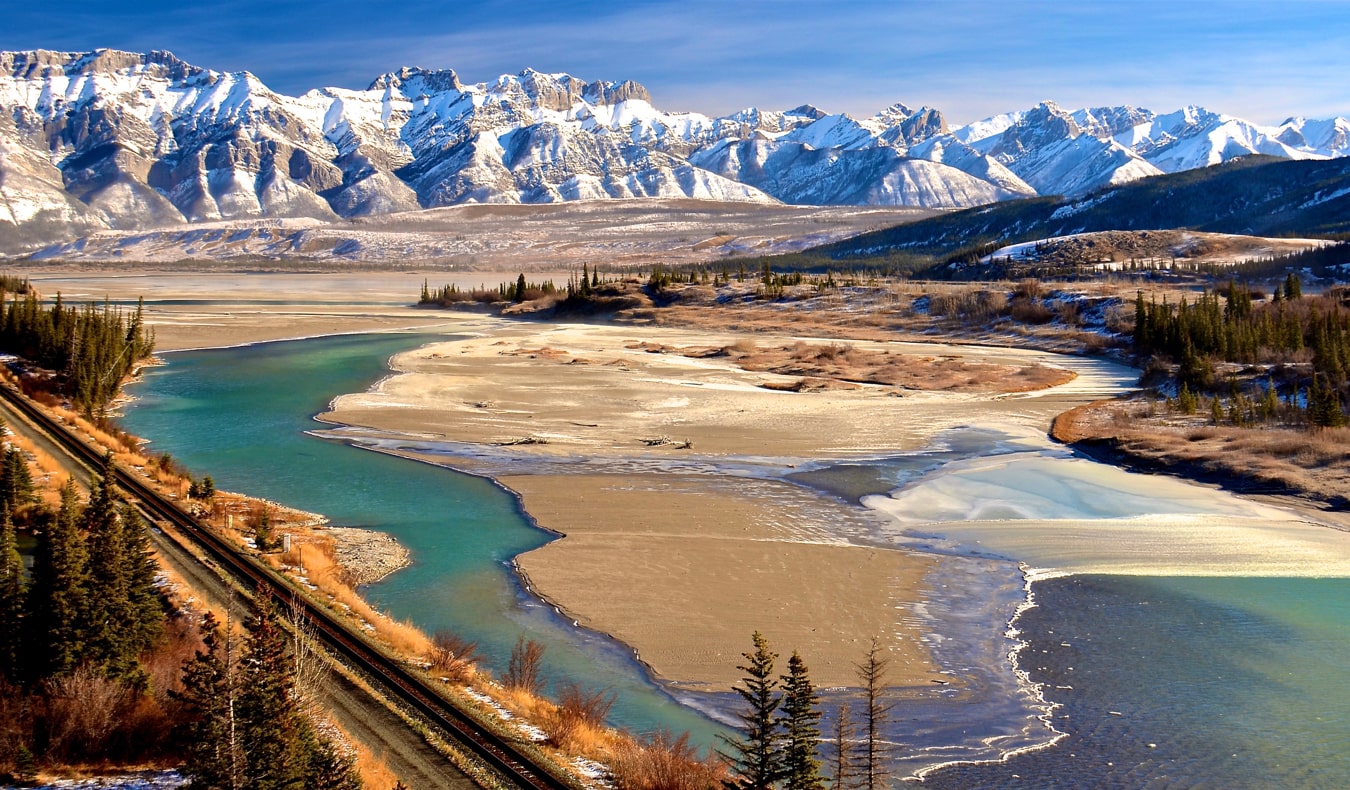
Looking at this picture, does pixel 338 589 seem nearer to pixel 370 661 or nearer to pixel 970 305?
pixel 370 661

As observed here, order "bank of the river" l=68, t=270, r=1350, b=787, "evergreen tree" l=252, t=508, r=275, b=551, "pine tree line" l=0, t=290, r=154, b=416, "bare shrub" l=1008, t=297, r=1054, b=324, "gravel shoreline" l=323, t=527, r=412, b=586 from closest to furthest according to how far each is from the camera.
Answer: "bank of the river" l=68, t=270, r=1350, b=787, "evergreen tree" l=252, t=508, r=275, b=551, "gravel shoreline" l=323, t=527, r=412, b=586, "pine tree line" l=0, t=290, r=154, b=416, "bare shrub" l=1008, t=297, r=1054, b=324

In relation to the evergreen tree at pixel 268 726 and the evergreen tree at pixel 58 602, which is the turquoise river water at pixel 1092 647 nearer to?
the evergreen tree at pixel 268 726

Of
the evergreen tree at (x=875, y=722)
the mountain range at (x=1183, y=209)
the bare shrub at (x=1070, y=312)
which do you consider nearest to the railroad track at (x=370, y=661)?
the evergreen tree at (x=875, y=722)

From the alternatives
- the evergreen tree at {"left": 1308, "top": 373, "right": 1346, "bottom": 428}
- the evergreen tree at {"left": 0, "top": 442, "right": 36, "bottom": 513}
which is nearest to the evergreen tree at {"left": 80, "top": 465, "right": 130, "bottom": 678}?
the evergreen tree at {"left": 0, "top": 442, "right": 36, "bottom": 513}

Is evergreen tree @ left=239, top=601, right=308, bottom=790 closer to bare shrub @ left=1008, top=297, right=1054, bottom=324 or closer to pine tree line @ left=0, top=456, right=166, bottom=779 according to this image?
pine tree line @ left=0, top=456, right=166, bottom=779

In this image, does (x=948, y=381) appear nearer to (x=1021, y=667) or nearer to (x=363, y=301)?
(x=1021, y=667)

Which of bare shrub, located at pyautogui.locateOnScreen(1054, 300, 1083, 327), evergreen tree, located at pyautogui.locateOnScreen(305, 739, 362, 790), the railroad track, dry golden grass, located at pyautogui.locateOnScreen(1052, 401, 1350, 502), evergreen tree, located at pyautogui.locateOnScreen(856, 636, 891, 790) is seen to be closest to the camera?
evergreen tree, located at pyautogui.locateOnScreen(305, 739, 362, 790)

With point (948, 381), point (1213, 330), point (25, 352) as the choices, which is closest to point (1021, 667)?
point (948, 381)

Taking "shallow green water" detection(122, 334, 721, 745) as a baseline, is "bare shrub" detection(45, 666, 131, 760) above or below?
above

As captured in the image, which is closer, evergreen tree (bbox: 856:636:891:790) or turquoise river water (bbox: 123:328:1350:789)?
evergreen tree (bbox: 856:636:891:790)
